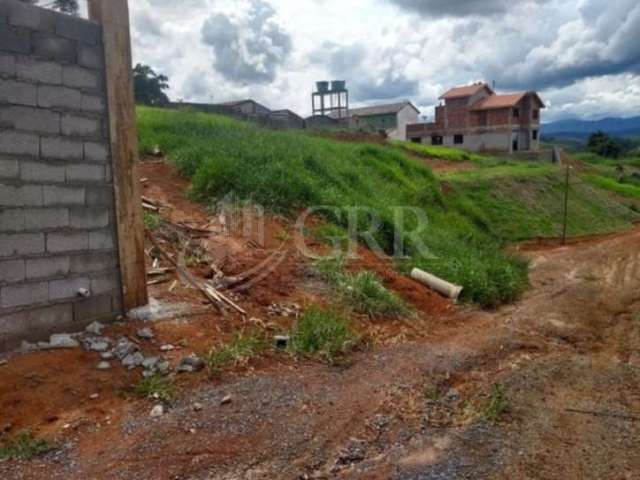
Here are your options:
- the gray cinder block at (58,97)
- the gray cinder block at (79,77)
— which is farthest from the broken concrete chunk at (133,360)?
the gray cinder block at (79,77)

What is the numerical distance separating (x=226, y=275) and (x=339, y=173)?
533 centimetres

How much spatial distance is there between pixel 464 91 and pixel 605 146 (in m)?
14.0

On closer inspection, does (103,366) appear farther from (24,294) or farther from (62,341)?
(24,294)

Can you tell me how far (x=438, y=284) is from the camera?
764 cm

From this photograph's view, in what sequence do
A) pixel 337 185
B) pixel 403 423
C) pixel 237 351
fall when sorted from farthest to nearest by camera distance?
1. pixel 337 185
2. pixel 237 351
3. pixel 403 423

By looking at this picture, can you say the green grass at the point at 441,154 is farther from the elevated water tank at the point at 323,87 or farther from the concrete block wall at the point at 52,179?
the concrete block wall at the point at 52,179

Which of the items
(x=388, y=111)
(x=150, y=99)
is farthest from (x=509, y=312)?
(x=388, y=111)

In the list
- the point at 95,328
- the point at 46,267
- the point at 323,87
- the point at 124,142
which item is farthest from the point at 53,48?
the point at 323,87

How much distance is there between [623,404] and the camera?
4.30 meters

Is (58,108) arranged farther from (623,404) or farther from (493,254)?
(493,254)

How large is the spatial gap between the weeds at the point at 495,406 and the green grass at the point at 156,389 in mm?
2294

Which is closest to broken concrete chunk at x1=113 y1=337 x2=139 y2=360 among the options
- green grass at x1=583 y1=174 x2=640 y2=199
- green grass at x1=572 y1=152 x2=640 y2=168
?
green grass at x1=583 y1=174 x2=640 y2=199

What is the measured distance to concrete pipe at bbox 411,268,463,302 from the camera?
7480 mm

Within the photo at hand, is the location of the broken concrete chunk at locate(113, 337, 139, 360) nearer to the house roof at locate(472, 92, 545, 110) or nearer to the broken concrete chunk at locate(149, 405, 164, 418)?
the broken concrete chunk at locate(149, 405, 164, 418)
